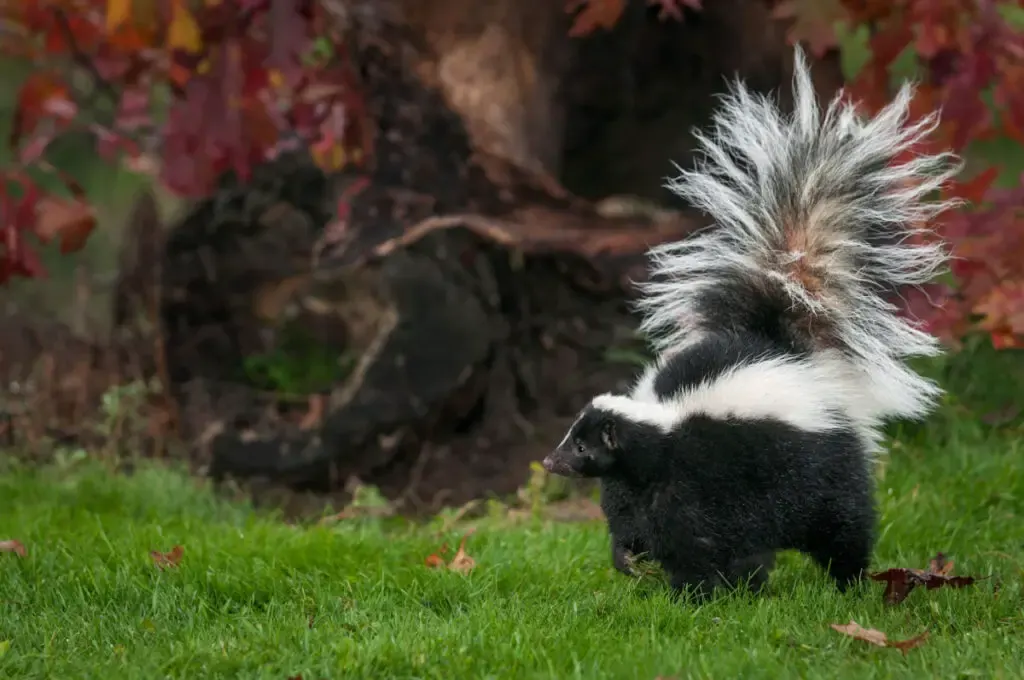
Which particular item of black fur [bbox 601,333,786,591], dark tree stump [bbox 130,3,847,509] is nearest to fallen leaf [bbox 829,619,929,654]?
black fur [bbox 601,333,786,591]

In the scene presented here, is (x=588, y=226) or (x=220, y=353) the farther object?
(x=220, y=353)

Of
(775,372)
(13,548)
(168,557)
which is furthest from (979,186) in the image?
(13,548)

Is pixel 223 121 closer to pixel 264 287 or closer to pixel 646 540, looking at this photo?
pixel 264 287

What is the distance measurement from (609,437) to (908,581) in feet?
3.16

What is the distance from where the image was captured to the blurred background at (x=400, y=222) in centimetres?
511

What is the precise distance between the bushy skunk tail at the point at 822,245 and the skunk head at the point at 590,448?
54 centimetres

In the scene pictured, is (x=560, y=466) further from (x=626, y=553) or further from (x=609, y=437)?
(x=626, y=553)

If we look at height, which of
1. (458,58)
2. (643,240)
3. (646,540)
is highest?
(458,58)

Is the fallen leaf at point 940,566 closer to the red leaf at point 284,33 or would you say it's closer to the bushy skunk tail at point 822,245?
the bushy skunk tail at point 822,245

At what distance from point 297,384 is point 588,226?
1.87 metres

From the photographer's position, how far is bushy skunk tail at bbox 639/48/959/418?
12.9 feet

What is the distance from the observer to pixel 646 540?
3816 mm

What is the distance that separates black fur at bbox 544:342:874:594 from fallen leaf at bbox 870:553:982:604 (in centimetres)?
17

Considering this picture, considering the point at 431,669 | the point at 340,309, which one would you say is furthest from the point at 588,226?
the point at 431,669
